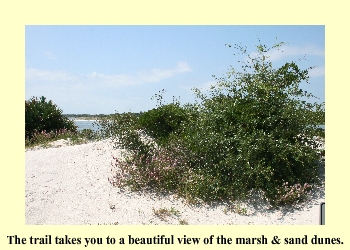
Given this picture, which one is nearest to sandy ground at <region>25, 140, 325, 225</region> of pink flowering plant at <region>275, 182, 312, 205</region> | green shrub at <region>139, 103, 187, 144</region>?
pink flowering plant at <region>275, 182, 312, 205</region>

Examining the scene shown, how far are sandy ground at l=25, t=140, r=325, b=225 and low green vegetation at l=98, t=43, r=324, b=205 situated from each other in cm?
23

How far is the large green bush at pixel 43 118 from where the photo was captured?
1350 cm

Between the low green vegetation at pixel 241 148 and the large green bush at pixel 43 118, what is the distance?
6.12 metres

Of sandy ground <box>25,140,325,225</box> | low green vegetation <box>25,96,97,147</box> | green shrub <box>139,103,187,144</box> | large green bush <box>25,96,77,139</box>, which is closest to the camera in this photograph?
sandy ground <box>25,140,325,225</box>

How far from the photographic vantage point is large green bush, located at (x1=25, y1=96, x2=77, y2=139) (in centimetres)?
1350

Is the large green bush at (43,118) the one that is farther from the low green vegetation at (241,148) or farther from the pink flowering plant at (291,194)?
the pink flowering plant at (291,194)

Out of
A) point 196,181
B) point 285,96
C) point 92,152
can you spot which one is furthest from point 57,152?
point 285,96

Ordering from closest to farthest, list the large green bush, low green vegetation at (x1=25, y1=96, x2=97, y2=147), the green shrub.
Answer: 1. the green shrub
2. low green vegetation at (x1=25, y1=96, x2=97, y2=147)
3. the large green bush

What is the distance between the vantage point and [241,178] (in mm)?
6980

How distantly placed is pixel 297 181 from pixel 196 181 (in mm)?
1957

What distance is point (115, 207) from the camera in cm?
681

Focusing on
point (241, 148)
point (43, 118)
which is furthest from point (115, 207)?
point (43, 118)

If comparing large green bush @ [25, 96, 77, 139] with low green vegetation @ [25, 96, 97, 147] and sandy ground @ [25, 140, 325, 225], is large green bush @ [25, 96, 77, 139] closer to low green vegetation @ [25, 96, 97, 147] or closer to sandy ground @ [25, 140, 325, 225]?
low green vegetation @ [25, 96, 97, 147]

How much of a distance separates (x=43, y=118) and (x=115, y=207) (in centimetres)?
819
